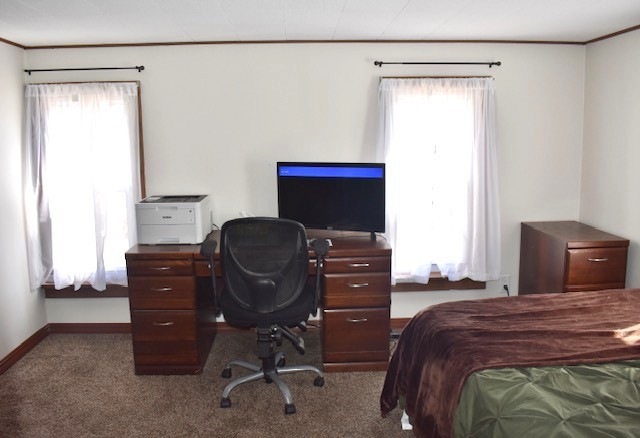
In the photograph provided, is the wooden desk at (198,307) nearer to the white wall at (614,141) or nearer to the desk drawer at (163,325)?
the desk drawer at (163,325)

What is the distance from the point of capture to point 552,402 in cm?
190

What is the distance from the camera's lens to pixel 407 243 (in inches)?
162

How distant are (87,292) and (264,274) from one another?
74.8 inches

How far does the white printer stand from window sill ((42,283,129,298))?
71cm

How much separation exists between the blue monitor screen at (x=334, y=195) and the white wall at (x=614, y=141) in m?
1.65

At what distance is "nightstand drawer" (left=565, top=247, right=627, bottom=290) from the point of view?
3.64 meters

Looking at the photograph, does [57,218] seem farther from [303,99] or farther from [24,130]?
[303,99]

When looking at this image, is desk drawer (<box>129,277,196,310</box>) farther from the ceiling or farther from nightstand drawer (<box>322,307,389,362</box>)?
the ceiling

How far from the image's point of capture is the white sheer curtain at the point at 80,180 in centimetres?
392

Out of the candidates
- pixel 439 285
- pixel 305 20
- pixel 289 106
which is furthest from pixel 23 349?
pixel 439 285

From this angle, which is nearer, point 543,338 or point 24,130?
point 543,338

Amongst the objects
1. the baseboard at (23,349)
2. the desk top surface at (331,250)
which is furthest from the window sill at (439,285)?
the baseboard at (23,349)

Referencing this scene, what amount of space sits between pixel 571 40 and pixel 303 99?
6.52ft

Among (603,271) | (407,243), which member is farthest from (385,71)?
(603,271)
